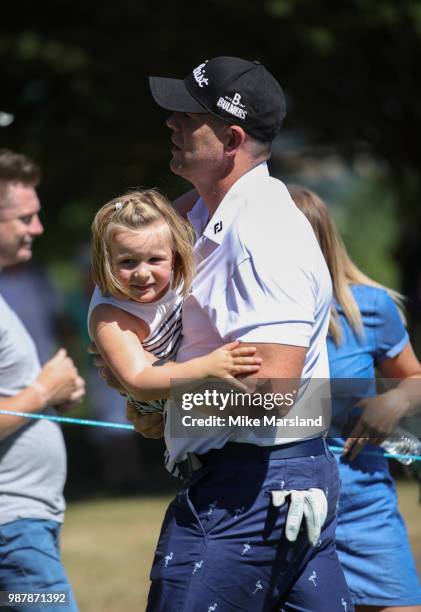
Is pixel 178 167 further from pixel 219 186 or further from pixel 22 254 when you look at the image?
pixel 22 254

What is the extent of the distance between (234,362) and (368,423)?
1.27 meters

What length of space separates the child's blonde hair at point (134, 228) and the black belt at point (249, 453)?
45 centimetres

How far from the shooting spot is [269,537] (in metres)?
2.83

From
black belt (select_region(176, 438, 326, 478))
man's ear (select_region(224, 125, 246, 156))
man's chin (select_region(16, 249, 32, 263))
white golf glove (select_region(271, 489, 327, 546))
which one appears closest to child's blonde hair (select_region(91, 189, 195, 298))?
man's ear (select_region(224, 125, 246, 156))

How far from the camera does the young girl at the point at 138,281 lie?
2.86 meters

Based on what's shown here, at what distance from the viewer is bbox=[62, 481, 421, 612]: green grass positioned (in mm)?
6336

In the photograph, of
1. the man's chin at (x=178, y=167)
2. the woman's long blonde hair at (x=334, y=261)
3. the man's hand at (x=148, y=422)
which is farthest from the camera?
the woman's long blonde hair at (x=334, y=261)

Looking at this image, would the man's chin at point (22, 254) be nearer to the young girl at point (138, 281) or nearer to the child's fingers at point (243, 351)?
the young girl at point (138, 281)

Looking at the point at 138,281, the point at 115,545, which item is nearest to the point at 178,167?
the point at 138,281

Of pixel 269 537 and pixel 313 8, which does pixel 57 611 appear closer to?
pixel 269 537

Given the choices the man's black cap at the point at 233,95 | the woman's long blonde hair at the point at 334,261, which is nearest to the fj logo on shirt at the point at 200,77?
the man's black cap at the point at 233,95

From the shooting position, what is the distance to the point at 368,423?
380 cm

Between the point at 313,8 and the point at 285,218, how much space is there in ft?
22.0

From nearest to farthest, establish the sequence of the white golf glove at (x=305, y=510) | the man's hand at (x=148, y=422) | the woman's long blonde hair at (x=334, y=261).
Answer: the white golf glove at (x=305, y=510)
the man's hand at (x=148, y=422)
the woman's long blonde hair at (x=334, y=261)
